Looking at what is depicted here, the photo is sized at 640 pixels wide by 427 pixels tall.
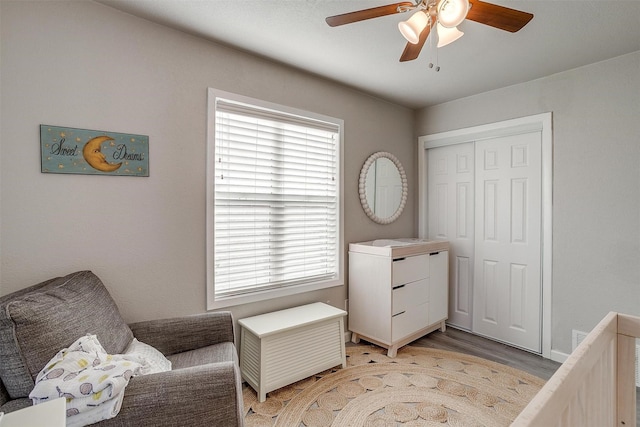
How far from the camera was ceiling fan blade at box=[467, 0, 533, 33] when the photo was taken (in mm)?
1281

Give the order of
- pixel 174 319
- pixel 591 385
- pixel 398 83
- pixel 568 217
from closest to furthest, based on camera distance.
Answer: pixel 591 385, pixel 174 319, pixel 568 217, pixel 398 83

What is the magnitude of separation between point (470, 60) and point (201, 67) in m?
2.01

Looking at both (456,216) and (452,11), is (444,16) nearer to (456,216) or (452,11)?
(452,11)

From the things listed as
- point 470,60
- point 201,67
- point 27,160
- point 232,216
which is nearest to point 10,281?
point 27,160

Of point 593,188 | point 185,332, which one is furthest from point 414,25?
point 593,188

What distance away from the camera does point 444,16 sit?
1.31 metres

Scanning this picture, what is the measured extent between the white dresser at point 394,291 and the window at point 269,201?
246 millimetres

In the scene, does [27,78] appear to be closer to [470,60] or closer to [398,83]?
[398,83]

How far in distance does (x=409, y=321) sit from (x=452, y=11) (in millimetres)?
2418

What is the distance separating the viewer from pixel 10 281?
1.57 meters

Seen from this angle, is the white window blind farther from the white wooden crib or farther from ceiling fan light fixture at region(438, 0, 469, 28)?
the white wooden crib

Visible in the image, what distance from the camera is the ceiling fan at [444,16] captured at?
128 cm

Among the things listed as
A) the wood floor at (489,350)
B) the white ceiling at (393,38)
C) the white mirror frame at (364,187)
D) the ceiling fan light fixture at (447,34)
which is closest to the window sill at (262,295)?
the white mirror frame at (364,187)

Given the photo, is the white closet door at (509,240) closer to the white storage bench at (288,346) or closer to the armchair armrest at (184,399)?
the white storage bench at (288,346)
